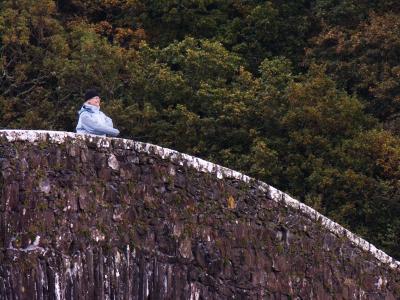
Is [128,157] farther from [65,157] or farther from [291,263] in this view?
[291,263]

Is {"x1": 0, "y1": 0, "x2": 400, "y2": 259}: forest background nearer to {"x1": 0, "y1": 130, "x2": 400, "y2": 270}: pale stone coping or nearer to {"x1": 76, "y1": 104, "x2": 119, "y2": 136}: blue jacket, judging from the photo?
{"x1": 0, "y1": 130, "x2": 400, "y2": 270}: pale stone coping

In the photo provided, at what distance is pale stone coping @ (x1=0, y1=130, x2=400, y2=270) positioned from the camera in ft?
45.7

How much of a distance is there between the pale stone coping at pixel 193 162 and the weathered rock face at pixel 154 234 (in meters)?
0.01

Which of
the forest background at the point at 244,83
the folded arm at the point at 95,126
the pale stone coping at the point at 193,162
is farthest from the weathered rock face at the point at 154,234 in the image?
the forest background at the point at 244,83

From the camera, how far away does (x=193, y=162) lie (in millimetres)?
15109

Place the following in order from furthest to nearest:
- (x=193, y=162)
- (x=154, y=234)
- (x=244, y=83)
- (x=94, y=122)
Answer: (x=244, y=83)
(x=193, y=162)
(x=154, y=234)
(x=94, y=122)

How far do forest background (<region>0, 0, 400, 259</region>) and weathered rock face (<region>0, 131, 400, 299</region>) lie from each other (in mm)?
3233

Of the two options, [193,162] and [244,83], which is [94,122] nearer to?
[193,162]

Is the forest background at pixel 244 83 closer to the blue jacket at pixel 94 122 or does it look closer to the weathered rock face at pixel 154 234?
the weathered rock face at pixel 154 234

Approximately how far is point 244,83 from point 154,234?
7.79 meters

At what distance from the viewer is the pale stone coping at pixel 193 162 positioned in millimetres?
13922

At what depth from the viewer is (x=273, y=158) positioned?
2041 centimetres

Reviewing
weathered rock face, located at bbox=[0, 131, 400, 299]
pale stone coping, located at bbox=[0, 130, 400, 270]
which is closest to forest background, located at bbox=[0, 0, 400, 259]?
pale stone coping, located at bbox=[0, 130, 400, 270]

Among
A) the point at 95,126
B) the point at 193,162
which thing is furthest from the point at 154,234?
the point at 95,126
